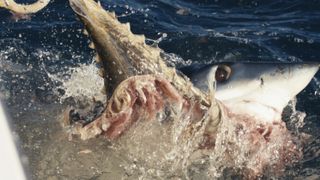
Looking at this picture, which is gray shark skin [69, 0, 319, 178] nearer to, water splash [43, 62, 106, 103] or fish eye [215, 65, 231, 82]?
fish eye [215, 65, 231, 82]

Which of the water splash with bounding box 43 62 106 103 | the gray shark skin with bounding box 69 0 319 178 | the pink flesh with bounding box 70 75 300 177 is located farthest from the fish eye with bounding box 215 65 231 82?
the water splash with bounding box 43 62 106 103

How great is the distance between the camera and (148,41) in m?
5.39

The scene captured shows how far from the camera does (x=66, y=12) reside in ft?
19.8

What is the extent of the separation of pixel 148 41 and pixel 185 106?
295cm

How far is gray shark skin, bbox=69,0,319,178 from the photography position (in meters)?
2.35

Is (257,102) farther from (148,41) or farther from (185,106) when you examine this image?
(148,41)

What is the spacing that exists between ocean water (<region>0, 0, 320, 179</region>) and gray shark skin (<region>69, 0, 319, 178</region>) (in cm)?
20

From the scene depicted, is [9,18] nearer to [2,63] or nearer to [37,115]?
[2,63]

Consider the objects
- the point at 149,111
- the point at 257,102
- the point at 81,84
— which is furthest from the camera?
the point at 81,84

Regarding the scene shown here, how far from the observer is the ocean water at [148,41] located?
119 inches

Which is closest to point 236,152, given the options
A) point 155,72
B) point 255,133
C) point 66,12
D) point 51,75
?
point 255,133

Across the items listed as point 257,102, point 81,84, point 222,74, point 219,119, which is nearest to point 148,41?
point 81,84

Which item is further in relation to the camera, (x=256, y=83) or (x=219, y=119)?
(x=256, y=83)

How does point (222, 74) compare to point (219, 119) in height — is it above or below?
above
